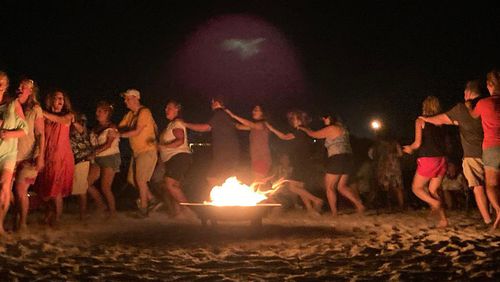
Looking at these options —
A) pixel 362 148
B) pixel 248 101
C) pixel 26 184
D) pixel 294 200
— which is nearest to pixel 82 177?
pixel 26 184

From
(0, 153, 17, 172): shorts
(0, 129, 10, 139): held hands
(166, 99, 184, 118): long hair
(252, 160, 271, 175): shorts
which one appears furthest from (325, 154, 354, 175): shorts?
(0, 129, 10, 139): held hands

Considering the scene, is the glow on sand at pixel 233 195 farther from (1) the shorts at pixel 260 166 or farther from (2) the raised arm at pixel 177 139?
(1) the shorts at pixel 260 166

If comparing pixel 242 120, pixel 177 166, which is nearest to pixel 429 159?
A: pixel 242 120

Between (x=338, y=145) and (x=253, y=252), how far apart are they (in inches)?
164

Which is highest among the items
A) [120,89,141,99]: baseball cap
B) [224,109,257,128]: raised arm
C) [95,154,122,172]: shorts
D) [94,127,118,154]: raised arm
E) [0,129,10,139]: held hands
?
[120,89,141,99]: baseball cap

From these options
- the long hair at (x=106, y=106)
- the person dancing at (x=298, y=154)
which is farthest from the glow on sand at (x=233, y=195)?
the long hair at (x=106, y=106)

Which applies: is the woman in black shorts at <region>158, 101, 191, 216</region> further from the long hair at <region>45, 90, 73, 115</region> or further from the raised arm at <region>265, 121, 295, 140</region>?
the long hair at <region>45, 90, 73, 115</region>

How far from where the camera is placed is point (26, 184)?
7172mm

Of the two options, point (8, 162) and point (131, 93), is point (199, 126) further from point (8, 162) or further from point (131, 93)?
point (8, 162)

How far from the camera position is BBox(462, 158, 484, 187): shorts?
24.2 feet

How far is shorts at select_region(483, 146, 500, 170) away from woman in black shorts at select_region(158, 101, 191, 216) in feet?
14.9

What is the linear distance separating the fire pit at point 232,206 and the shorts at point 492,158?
2.63 metres

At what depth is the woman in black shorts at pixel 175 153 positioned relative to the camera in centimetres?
900

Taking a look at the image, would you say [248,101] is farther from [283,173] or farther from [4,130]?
[4,130]
